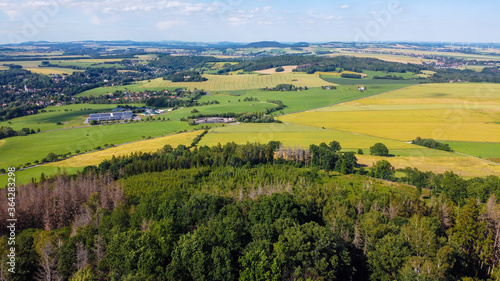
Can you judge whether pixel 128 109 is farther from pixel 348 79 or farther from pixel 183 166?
pixel 348 79

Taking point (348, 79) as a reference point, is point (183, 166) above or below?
below

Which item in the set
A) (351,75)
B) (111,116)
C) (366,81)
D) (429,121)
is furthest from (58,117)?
(351,75)

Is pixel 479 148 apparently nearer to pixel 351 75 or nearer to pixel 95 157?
pixel 95 157

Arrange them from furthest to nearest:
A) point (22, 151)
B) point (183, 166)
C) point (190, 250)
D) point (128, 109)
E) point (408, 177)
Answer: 1. point (128, 109)
2. point (22, 151)
3. point (183, 166)
4. point (408, 177)
5. point (190, 250)

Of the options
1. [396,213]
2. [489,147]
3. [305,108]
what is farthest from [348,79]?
[396,213]

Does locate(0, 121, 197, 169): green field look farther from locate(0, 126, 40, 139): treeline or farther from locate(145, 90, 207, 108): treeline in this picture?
locate(145, 90, 207, 108): treeline

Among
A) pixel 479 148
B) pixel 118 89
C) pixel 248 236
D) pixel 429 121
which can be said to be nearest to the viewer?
pixel 248 236

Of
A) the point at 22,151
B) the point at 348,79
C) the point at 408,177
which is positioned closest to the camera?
the point at 408,177
